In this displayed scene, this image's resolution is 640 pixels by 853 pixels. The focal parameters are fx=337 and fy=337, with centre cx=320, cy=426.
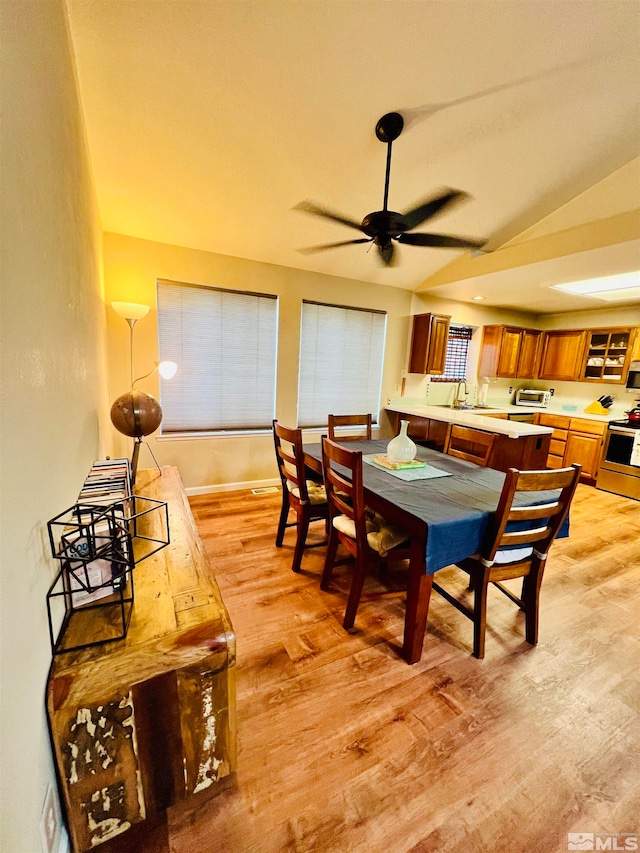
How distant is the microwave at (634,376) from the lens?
4234 millimetres

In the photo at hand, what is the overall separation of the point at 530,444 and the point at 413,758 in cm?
295

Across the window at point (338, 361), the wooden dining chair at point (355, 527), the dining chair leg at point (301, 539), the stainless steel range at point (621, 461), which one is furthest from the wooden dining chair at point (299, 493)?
the stainless steel range at point (621, 461)

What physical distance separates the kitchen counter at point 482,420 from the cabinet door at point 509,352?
A: 1.93 ft

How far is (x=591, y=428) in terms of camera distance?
4.39 metres

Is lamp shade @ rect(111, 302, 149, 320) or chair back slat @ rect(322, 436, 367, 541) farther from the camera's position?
lamp shade @ rect(111, 302, 149, 320)

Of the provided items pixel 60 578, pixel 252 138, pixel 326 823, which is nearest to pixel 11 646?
pixel 60 578

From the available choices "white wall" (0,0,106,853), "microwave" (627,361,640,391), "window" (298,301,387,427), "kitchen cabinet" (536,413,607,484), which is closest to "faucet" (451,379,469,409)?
"kitchen cabinet" (536,413,607,484)

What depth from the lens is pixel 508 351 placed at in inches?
198

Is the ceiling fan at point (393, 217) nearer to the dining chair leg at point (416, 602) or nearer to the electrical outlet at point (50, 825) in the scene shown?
the dining chair leg at point (416, 602)

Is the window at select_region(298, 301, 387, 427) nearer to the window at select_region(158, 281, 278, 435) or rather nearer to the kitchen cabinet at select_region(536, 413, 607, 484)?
the window at select_region(158, 281, 278, 435)

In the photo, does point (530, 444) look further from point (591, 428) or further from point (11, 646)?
point (11, 646)

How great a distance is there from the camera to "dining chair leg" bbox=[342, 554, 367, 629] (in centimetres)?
177

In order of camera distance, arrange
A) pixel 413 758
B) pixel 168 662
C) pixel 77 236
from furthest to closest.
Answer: pixel 77 236
pixel 413 758
pixel 168 662

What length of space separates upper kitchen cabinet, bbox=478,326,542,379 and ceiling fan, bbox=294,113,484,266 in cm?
306
